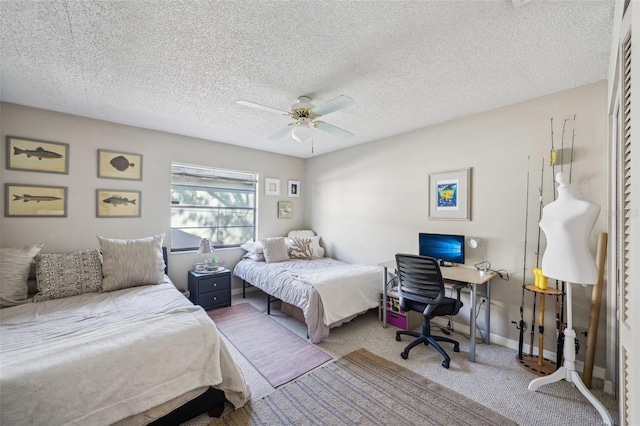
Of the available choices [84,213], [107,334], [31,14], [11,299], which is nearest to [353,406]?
[107,334]

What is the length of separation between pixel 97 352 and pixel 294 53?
7.32 feet

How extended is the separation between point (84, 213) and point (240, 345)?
2.47 meters

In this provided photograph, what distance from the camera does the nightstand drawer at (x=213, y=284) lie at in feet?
11.7

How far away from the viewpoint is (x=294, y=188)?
5.16m

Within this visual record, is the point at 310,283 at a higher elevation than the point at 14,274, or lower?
lower

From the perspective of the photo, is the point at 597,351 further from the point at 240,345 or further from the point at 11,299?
the point at 11,299

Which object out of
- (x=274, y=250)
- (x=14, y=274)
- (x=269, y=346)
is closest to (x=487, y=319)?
(x=269, y=346)

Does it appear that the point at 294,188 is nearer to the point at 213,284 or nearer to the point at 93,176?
the point at 213,284

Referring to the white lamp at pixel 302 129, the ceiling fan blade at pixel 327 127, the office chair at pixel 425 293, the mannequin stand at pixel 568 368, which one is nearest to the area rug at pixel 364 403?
the office chair at pixel 425 293

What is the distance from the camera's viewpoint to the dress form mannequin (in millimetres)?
1773

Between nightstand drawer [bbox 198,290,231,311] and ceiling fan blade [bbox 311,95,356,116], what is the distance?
2.88 m

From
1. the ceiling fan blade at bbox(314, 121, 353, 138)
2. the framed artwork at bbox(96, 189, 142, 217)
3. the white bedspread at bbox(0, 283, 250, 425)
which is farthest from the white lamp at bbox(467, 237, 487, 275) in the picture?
the framed artwork at bbox(96, 189, 142, 217)

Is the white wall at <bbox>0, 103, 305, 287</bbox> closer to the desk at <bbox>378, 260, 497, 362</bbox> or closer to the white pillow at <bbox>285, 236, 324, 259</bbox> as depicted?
the white pillow at <bbox>285, 236, 324, 259</bbox>

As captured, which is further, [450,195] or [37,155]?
[450,195]
